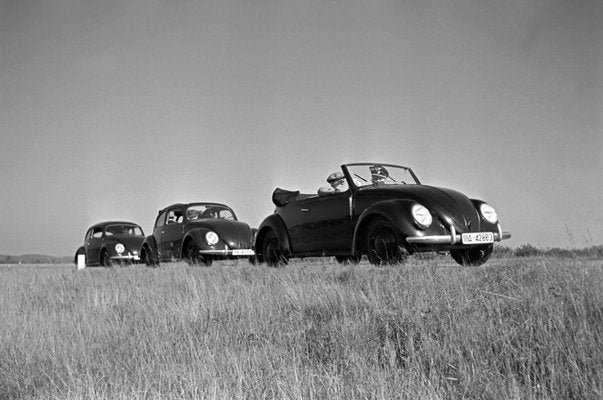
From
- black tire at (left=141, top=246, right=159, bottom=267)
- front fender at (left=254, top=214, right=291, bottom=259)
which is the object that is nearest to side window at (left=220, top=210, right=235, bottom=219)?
black tire at (left=141, top=246, right=159, bottom=267)

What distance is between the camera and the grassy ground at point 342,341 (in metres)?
3.63

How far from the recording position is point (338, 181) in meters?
9.38

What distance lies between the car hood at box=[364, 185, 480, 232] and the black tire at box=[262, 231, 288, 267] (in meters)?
3.01

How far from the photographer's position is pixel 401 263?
7.58 m

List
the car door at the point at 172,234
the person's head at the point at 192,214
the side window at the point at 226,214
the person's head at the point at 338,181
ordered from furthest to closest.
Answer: the side window at the point at 226,214
the person's head at the point at 192,214
the car door at the point at 172,234
the person's head at the point at 338,181

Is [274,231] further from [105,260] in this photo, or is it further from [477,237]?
[105,260]

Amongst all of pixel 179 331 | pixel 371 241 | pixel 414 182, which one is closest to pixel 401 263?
pixel 371 241

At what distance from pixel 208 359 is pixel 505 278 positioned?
10.7 feet

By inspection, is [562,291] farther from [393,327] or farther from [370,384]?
[370,384]

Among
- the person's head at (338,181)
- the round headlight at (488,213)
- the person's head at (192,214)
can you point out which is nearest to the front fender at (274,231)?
the person's head at (338,181)

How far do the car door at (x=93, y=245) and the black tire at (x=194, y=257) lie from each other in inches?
230

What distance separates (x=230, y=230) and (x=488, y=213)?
6521 millimetres

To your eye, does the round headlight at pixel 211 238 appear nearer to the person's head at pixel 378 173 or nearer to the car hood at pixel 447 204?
the person's head at pixel 378 173

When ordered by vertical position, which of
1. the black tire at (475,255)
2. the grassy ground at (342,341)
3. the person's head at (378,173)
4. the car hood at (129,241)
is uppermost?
the person's head at (378,173)
